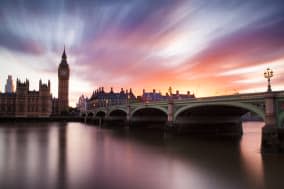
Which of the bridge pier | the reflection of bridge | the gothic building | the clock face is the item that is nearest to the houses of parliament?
the gothic building

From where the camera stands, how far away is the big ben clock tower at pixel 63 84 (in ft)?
487

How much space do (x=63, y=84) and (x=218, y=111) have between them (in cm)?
13444

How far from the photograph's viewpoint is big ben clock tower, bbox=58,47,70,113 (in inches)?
5846

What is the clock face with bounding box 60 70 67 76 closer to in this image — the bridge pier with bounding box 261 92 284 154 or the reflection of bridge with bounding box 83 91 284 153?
the reflection of bridge with bounding box 83 91 284 153

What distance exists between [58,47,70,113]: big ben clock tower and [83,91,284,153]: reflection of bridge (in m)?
77.1

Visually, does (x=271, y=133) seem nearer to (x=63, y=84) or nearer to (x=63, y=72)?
(x=63, y=84)

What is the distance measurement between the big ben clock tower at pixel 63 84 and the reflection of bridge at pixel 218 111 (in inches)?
3037

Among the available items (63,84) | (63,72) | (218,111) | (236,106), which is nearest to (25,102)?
(63,84)

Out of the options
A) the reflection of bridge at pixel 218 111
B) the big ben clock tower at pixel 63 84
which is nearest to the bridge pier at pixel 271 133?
the reflection of bridge at pixel 218 111

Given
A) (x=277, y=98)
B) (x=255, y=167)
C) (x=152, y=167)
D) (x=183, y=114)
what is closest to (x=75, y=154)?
(x=152, y=167)

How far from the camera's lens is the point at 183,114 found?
41.6 m

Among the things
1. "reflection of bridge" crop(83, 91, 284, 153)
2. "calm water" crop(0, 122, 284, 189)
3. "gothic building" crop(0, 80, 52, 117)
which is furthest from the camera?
"gothic building" crop(0, 80, 52, 117)

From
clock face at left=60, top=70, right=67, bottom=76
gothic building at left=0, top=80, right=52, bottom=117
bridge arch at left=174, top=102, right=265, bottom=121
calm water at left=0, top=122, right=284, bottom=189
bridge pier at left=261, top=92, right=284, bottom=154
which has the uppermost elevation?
clock face at left=60, top=70, right=67, bottom=76

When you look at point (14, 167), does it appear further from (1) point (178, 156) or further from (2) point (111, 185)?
(1) point (178, 156)
